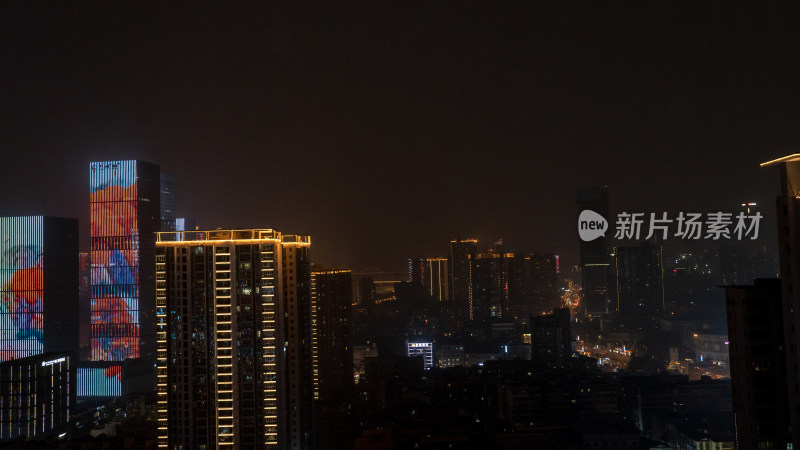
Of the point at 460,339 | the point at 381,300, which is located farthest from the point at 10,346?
the point at 381,300

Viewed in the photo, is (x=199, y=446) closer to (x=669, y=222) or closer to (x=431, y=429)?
(x=431, y=429)

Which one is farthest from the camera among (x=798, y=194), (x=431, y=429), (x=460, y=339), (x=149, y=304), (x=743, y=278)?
(x=460, y=339)

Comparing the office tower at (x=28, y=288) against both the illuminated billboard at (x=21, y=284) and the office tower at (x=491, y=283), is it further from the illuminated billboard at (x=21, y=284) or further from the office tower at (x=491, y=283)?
the office tower at (x=491, y=283)

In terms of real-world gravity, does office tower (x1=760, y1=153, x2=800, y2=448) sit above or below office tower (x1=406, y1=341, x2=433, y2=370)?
above

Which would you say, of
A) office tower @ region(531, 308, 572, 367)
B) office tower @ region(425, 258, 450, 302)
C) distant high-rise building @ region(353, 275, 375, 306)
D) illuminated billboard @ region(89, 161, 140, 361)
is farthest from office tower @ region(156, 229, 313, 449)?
office tower @ region(425, 258, 450, 302)

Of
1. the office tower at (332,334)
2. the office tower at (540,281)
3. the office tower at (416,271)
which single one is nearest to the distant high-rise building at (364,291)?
the office tower at (416,271)

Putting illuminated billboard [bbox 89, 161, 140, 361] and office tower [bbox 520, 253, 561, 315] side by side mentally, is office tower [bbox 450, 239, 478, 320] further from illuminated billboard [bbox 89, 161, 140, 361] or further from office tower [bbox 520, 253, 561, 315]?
illuminated billboard [bbox 89, 161, 140, 361]
